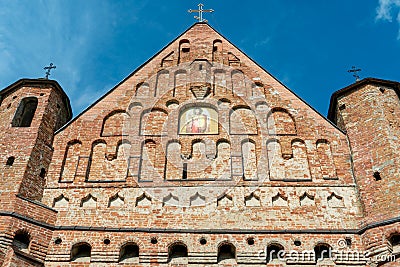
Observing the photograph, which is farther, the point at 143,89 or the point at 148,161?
the point at 143,89

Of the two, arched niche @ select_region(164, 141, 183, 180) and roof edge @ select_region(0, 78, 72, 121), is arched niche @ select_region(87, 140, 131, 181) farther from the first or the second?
roof edge @ select_region(0, 78, 72, 121)

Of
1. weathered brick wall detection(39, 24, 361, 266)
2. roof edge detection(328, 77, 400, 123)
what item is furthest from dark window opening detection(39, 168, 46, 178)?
roof edge detection(328, 77, 400, 123)

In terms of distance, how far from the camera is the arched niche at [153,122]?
13.0 metres

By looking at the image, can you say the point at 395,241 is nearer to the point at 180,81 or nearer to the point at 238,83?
the point at 238,83

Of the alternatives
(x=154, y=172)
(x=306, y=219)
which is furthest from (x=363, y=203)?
(x=154, y=172)

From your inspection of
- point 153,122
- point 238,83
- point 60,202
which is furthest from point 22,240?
point 238,83

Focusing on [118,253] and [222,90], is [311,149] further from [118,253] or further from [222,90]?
[118,253]

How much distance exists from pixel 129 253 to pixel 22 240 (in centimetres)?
217

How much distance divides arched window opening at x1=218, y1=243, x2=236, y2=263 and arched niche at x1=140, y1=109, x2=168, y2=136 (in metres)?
3.58

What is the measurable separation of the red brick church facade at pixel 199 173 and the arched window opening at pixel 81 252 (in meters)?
0.03

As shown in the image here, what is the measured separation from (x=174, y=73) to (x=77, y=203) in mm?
5057

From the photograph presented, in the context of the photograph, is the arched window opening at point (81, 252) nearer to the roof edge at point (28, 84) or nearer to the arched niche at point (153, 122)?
the arched niche at point (153, 122)

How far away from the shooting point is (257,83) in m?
14.4

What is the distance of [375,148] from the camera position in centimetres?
1188
